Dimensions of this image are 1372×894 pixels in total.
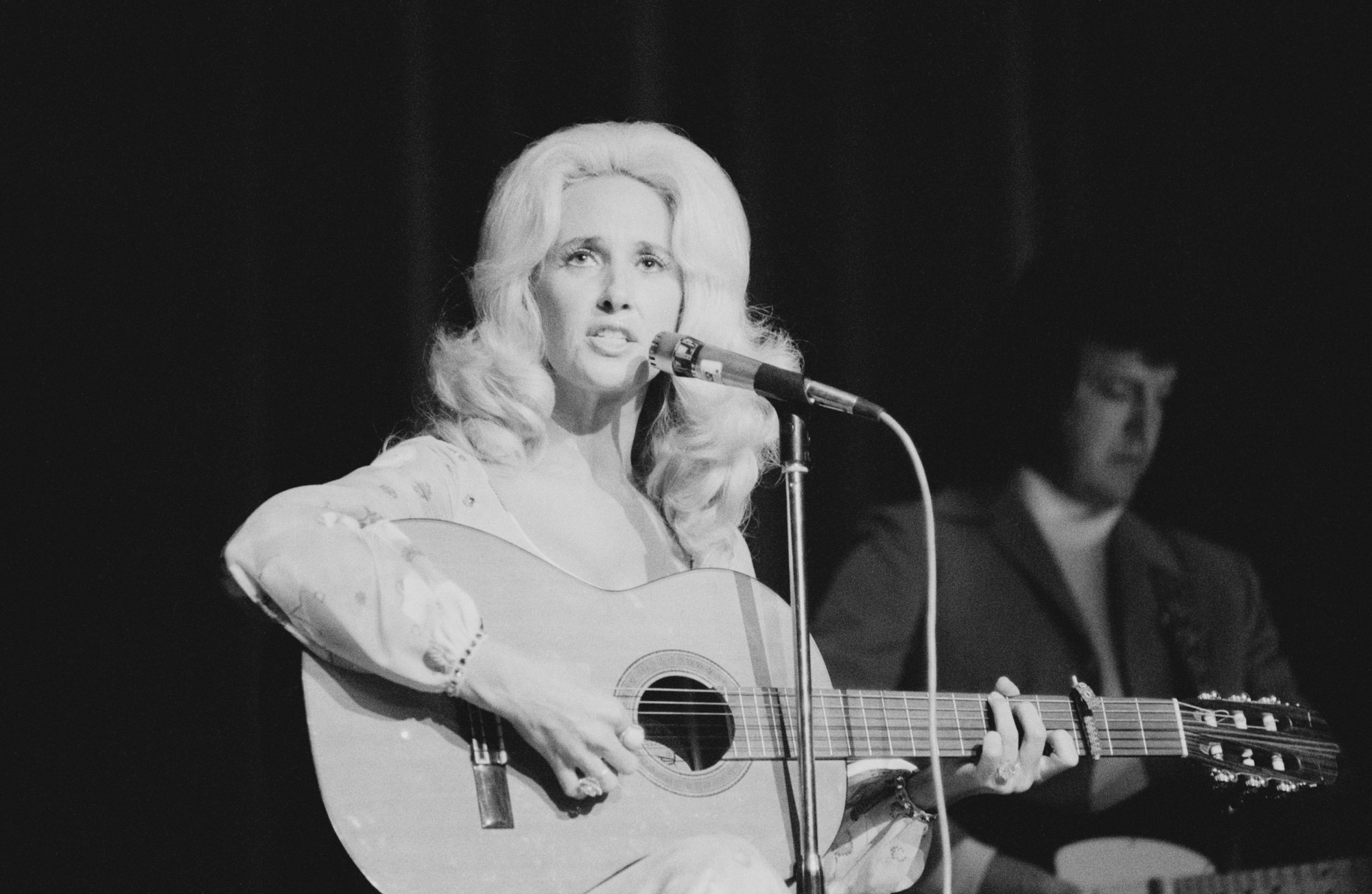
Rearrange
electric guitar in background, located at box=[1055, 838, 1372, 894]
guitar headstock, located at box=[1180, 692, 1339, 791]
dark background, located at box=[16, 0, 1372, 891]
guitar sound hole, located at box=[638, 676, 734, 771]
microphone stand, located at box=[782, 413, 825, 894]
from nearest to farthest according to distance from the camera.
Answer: microphone stand, located at box=[782, 413, 825, 894], guitar sound hole, located at box=[638, 676, 734, 771], dark background, located at box=[16, 0, 1372, 891], guitar headstock, located at box=[1180, 692, 1339, 791], electric guitar in background, located at box=[1055, 838, 1372, 894]

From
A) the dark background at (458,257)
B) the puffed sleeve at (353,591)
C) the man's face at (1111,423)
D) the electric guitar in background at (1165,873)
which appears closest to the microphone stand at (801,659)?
the puffed sleeve at (353,591)

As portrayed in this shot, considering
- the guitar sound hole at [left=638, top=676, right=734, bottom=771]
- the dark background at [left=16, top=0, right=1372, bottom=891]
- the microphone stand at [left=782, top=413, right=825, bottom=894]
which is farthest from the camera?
the dark background at [left=16, top=0, right=1372, bottom=891]

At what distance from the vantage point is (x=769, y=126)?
9.33ft

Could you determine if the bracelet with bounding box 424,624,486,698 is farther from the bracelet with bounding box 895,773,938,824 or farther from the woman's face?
the bracelet with bounding box 895,773,938,824

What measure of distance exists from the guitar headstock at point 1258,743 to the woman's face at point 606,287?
116 cm

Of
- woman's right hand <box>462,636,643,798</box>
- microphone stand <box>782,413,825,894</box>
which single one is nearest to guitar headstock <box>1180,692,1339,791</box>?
microphone stand <box>782,413,825,894</box>

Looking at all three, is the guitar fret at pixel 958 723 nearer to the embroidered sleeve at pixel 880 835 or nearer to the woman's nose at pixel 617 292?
the embroidered sleeve at pixel 880 835

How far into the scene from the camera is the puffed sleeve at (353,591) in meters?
1.62

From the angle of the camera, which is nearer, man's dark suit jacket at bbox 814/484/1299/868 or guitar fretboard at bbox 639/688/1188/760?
guitar fretboard at bbox 639/688/1188/760

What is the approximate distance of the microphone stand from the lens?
5.67ft

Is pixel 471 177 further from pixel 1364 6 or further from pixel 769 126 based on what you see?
pixel 1364 6

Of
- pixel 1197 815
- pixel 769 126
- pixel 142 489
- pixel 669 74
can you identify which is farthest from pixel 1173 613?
pixel 142 489

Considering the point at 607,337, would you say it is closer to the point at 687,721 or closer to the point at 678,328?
the point at 678,328

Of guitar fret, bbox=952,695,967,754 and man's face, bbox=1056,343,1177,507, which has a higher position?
man's face, bbox=1056,343,1177,507
